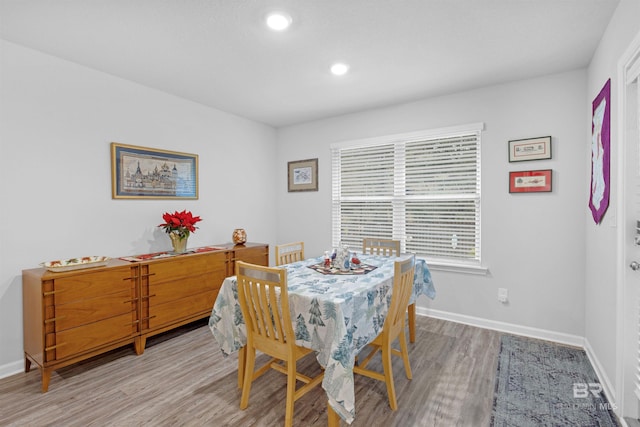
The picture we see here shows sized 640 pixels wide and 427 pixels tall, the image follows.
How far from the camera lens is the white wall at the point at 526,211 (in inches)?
115

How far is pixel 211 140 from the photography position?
4016 millimetres

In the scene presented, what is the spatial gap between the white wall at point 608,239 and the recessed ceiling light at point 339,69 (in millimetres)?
1851

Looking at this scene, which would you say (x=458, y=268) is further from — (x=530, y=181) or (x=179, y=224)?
(x=179, y=224)

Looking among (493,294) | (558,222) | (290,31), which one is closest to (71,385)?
(290,31)

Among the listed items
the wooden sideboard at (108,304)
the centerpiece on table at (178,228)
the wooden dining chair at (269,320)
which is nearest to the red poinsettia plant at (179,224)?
the centerpiece on table at (178,228)

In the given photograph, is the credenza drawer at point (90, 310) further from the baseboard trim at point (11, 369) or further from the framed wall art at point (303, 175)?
the framed wall art at point (303, 175)

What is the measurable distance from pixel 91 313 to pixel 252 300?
1.53 metres

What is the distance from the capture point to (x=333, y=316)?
5.65ft

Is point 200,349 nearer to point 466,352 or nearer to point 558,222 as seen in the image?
point 466,352

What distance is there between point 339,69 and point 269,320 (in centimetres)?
224

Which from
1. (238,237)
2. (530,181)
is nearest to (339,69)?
(530,181)

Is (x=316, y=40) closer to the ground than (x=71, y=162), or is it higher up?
higher up

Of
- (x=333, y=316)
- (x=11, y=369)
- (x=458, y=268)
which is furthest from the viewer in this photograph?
(x=458, y=268)

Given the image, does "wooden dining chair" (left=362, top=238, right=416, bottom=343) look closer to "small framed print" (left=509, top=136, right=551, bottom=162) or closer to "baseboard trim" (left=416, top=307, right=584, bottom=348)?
"baseboard trim" (left=416, top=307, right=584, bottom=348)
